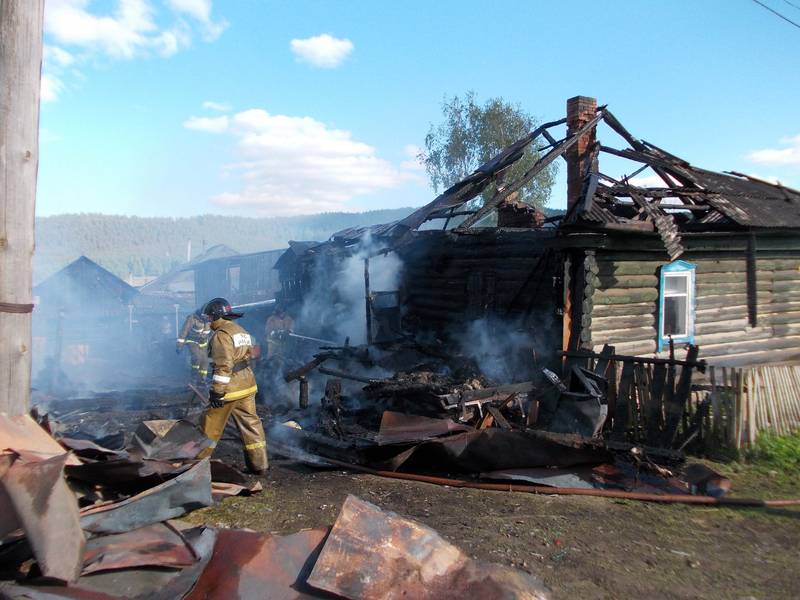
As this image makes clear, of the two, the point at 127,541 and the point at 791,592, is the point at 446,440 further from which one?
the point at 127,541

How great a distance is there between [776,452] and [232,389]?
22.2 ft

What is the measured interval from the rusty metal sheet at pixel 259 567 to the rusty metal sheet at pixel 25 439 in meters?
1.07

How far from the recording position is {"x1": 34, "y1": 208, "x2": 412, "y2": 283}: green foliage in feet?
236

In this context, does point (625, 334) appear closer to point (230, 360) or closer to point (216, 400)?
point (230, 360)

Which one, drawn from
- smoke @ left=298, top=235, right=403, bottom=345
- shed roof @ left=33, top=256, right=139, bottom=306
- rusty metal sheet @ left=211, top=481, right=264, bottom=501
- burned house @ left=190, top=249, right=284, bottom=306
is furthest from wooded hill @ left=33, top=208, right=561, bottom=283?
rusty metal sheet @ left=211, top=481, right=264, bottom=501

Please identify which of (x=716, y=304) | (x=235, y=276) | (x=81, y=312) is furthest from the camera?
(x=235, y=276)

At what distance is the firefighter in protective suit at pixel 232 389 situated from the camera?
639cm

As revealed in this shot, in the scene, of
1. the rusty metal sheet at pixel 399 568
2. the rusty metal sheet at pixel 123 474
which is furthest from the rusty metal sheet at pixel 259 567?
the rusty metal sheet at pixel 123 474

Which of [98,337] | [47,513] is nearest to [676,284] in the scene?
[47,513]

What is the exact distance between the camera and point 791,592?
13.6 ft

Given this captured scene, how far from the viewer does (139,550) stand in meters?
3.35

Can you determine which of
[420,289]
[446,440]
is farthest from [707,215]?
[446,440]

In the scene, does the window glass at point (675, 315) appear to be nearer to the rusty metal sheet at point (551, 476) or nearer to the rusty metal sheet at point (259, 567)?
the rusty metal sheet at point (551, 476)

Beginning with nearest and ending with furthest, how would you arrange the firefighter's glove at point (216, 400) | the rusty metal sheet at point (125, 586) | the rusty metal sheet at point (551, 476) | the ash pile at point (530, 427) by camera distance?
the rusty metal sheet at point (125, 586), the rusty metal sheet at point (551, 476), the firefighter's glove at point (216, 400), the ash pile at point (530, 427)
